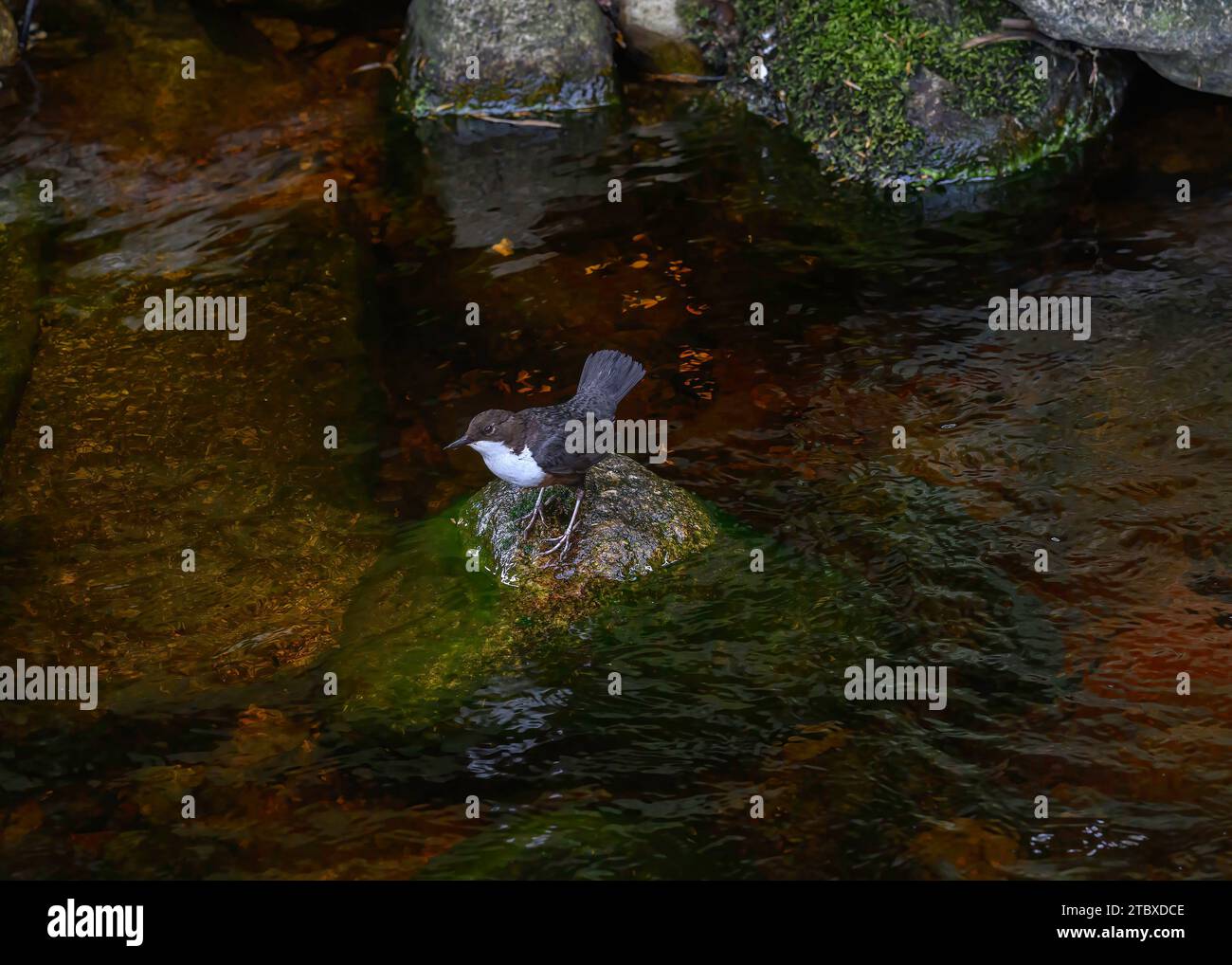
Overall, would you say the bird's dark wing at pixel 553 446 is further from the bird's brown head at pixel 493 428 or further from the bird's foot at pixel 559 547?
the bird's foot at pixel 559 547

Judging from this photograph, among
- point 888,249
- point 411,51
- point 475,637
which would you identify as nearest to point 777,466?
point 475,637

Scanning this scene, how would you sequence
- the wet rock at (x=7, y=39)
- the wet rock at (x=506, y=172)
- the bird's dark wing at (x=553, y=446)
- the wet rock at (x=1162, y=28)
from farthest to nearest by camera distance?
the wet rock at (x=7, y=39)
the wet rock at (x=506, y=172)
the wet rock at (x=1162, y=28)
the bird's dark wing at (x=553, y=446)

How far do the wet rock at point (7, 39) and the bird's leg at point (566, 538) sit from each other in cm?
761

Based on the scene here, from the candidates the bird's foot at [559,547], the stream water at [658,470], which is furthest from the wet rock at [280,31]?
the bird's foot at [559,547]

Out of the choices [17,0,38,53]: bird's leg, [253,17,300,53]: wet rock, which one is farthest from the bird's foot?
[17,0,38,53]: bird's leg

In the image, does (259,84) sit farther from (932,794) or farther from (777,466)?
(932,794)

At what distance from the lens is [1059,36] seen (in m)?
8.68

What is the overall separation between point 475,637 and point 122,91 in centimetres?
666

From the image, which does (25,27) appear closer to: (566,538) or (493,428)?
(493,428)

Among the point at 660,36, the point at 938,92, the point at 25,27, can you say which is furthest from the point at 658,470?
the point at 25,27

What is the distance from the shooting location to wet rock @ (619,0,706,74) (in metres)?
10.2

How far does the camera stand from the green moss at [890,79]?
8992mm

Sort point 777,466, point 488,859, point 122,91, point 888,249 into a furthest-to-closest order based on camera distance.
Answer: point 122,91, point 888,249, point 777,466, point 488,859

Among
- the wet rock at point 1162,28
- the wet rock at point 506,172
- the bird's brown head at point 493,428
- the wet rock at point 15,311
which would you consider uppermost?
the wet rock at point 1162,28
